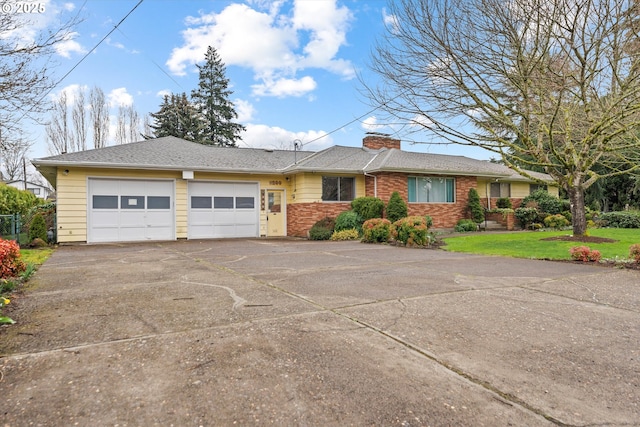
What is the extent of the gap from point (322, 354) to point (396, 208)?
1342cm

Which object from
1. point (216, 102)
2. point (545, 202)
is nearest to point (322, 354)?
point (545, 202)

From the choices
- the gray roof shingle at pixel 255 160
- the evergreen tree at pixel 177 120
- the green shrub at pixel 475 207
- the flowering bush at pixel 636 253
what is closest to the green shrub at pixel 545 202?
the gray roof shingle at pixel 255 160

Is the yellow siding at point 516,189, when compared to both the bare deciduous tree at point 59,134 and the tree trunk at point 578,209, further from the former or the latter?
the bare deciduous tree at point 59,134

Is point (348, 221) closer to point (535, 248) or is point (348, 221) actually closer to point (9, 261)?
point (535, 248)

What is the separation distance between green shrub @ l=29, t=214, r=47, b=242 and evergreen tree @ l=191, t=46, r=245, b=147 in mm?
24271

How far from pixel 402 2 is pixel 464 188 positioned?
11161 mm

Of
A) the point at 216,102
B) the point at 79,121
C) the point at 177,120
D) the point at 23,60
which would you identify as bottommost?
the point at 23,60

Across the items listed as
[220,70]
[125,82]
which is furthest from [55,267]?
[220,70]

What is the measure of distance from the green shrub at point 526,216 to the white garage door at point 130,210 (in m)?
16.7

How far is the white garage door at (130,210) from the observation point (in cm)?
1417

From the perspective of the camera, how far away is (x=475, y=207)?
18484 millimetres

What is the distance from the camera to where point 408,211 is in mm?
17188

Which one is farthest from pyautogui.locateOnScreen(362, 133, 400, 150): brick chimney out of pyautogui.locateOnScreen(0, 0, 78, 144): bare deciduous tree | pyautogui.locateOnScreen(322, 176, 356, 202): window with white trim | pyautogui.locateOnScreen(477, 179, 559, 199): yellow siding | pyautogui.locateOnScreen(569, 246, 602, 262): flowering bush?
pyautogui.locateOnScreen(0, 0, 78, 144): bare deciduous tree

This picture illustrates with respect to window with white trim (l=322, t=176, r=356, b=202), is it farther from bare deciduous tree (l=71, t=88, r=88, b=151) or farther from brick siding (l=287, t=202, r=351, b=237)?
bare deciduous tree (l=71, t=88, r=88, b=151)
